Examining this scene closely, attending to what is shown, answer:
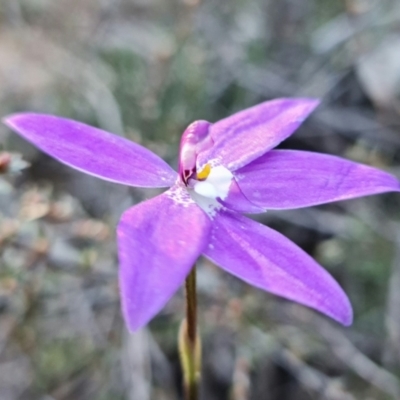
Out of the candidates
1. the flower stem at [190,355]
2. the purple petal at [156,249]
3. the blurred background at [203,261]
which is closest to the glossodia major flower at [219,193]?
the purple petal at [156,249]

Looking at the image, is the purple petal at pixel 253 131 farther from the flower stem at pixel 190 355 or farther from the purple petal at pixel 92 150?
the flower stem at pixel 190 355

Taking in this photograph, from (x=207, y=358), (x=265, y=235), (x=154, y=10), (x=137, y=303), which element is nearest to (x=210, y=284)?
(x=207, y=358)

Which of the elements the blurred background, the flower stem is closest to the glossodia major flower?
the flower stem

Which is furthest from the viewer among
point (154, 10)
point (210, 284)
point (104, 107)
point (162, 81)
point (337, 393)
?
point (154, 10)

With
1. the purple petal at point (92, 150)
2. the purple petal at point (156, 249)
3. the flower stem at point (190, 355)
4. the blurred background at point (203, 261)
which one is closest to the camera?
the purple petal at point (156, 249)

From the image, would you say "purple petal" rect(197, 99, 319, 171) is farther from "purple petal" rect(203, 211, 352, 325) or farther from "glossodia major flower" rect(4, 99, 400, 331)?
"purple petal" rect(203, 211, 352, 325)

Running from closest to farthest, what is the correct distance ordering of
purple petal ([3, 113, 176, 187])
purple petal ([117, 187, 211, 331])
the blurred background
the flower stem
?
1. purple petal ([117, 187, 211, 331])
2. purple petal ([3, 113, 176, 187])
3. the flower stem
4. the blurred background

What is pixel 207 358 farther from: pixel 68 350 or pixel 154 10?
pixel 154 10
